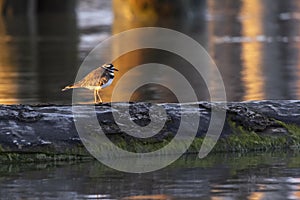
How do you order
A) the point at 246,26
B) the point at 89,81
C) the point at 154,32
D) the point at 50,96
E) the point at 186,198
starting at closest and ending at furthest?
the point at 186,198
the point at 89,81
the point at 50,96
the point at 154,32
the point at 246,26

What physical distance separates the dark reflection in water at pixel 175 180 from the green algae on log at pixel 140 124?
0.34 ft

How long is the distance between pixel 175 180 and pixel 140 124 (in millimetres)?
909

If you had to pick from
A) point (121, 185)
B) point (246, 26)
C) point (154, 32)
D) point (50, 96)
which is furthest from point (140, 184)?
point (246, 26)

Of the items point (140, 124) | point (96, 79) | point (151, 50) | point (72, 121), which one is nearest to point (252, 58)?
point (151, 50)

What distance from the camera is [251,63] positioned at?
1700cm

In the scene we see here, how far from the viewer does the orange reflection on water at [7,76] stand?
1203 cm

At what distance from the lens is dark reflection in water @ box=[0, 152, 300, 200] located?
638 centimetres

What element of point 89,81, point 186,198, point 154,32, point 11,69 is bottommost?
point 186,198

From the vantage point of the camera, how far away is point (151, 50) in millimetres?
19859


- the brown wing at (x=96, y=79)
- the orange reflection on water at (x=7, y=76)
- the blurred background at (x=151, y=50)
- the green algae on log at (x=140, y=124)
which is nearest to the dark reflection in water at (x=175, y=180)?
the green algae on log at (x=140, y=124)

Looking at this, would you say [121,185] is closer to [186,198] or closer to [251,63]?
[186,198]

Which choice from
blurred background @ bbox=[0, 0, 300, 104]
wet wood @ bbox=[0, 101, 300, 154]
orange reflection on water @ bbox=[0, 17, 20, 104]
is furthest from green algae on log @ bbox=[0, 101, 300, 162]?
orange reflection on water @ bbox=[0, 17, 20, 104]

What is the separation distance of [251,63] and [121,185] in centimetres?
1044

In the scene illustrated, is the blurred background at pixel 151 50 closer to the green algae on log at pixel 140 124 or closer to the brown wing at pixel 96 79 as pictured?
the brown wing at pixel 96 79
